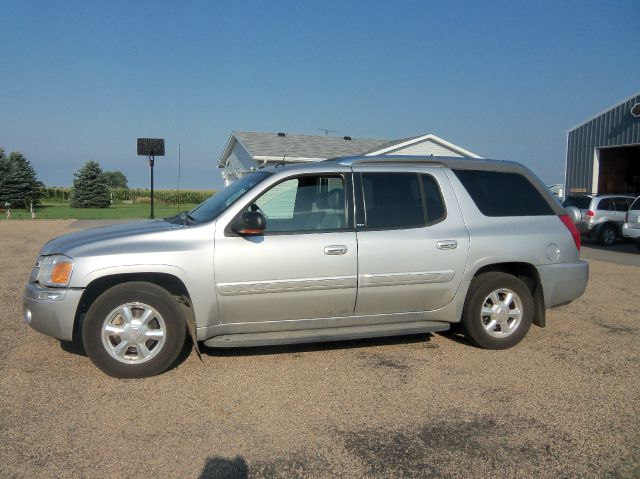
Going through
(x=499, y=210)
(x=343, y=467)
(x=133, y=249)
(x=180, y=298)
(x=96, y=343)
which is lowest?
(x=343, y=467)

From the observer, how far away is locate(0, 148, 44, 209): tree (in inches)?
1706

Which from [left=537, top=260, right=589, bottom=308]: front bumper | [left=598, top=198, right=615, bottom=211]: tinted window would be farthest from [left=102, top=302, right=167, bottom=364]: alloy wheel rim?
[left=598, top=198, right=615, bottom=211]: tinted window

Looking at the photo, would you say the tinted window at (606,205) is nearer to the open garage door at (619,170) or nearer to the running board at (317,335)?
the open garage door at (619,170)

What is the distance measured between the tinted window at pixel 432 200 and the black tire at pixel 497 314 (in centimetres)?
Answer: 72

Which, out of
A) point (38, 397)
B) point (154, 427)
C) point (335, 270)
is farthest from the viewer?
point (335, 270)

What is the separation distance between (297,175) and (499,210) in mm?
2003

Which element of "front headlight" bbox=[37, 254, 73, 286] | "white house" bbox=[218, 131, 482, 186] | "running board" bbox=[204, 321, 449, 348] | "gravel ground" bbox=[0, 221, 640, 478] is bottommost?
"gravel ground" bbox=[0, 221, 640, 478]

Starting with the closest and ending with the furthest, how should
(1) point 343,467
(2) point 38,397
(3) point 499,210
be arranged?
(1) point 343,467 < (2) point 38,397 < (3) point 499,210

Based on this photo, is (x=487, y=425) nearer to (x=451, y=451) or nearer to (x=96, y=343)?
(x=451, y=451)

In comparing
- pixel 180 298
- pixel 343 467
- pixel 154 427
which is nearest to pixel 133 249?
pixel 180 298

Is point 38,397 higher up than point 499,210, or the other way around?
point 499,210

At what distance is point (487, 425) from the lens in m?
3.67

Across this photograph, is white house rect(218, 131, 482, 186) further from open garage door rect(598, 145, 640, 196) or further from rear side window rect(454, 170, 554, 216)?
rear side window rect(454, 170, 554, 216)

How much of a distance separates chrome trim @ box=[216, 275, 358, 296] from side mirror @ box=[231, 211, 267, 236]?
42 cm
